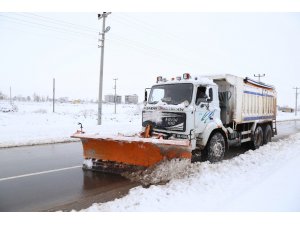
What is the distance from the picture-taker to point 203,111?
8.07 metres

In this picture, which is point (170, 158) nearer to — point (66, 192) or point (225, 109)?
point (66, 192)

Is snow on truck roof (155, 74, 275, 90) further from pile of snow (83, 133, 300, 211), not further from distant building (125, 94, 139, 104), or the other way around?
distant building (125, 94, 139, 104)

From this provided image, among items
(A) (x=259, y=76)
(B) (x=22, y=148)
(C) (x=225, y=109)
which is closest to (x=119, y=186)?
(C) (x=225, y=109)

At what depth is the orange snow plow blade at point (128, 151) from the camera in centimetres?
673

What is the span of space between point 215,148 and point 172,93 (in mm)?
2065

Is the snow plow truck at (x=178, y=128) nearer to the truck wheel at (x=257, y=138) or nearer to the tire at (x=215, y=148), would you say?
the tire at (x=215, y=148)

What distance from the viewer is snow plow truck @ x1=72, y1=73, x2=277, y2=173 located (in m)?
6.94

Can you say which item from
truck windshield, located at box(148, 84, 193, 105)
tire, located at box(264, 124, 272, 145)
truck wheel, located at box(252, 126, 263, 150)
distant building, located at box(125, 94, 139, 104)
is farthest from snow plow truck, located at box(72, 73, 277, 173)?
distant building, located at box(125, 94, 139, 104)

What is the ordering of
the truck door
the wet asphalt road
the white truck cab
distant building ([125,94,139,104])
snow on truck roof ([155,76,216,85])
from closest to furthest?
the wet asphalt road
the white truck cab
the truck door
snow on truck roof ([155,76,216,85])
distant building ([125,94,139,104])

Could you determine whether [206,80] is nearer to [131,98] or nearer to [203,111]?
[203,111]

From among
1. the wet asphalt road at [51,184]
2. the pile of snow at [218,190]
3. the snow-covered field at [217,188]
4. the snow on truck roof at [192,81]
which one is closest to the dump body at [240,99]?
the snow on truck roof at [192,81]

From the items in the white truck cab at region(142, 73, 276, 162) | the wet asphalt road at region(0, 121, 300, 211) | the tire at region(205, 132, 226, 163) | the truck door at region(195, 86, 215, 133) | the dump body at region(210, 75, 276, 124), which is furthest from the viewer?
the dump body at region(210, 75, 276, 124)

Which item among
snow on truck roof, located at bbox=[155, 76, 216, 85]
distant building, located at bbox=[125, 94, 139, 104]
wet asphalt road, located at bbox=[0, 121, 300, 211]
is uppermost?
distant building, located at bbox=[125, 94, 139, 104]

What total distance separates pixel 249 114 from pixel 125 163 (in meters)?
5.98
